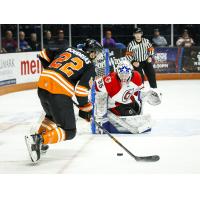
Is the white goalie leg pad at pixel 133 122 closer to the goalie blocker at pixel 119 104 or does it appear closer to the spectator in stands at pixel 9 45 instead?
the goalie blocker at pixel 119 104

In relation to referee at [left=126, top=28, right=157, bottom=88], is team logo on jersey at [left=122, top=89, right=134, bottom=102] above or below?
below

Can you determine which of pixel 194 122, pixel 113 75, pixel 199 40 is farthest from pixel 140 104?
pixel 199 40

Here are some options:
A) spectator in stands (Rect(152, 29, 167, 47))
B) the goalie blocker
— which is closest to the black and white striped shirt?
the goalie blocker

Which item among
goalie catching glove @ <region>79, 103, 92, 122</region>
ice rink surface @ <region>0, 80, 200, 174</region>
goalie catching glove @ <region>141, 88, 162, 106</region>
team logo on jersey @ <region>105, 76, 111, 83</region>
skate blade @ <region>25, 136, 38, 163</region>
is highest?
team logo on jersey @ <region>105, 76, 111, 83</region>

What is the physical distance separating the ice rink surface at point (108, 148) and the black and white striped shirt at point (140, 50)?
96 cm

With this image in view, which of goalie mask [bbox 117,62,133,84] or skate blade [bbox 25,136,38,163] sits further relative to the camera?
goalie mask [bbox 117,62,133,84]

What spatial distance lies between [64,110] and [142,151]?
97cm

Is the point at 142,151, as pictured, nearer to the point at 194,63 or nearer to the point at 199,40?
the point at 194,63

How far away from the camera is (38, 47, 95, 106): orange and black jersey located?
416 centimetres

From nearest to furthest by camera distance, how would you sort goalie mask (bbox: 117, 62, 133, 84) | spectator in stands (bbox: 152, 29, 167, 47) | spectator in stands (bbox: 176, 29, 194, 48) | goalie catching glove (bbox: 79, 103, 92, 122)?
1. goalie catching glove (bbox: 79, 103, 92, 122)
2. goalie mask (bbox: 117, 62, 133, 84)
3. spectator in stands (bbox: 152, 29, 167, 47)
4. spectator in stands (bbox: 176, 29, 194, 48)

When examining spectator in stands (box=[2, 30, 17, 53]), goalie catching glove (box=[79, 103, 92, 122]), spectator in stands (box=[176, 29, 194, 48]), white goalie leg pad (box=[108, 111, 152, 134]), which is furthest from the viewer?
spectator in stands (box=[176, 29, 194, 48])

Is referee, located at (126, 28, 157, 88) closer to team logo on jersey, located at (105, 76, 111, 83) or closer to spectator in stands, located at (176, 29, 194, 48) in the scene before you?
team logo on jersey, located at (105, 76, 111, 83)

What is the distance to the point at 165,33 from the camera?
14.1 m

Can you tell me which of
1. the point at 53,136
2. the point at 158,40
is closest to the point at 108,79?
the point at 53,136
